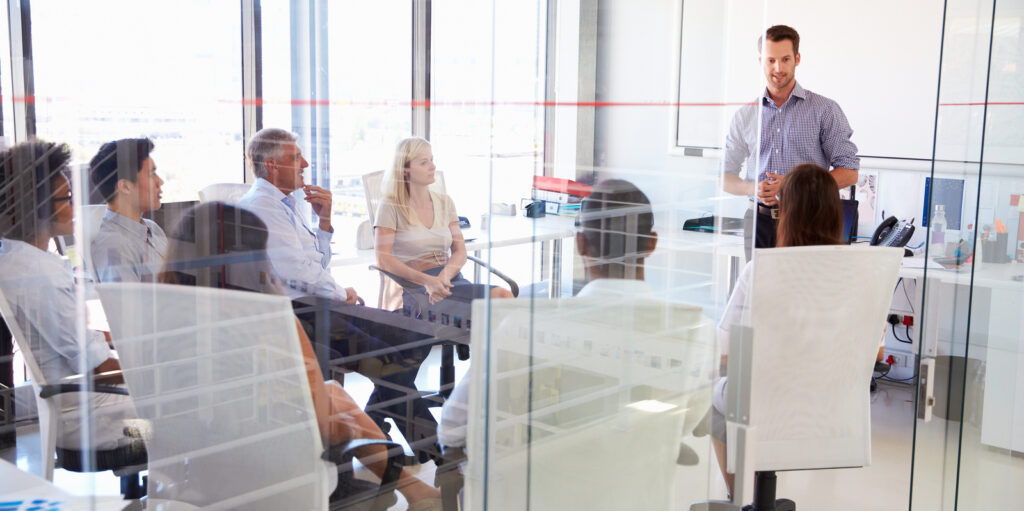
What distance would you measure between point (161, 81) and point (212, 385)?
12.9 inches

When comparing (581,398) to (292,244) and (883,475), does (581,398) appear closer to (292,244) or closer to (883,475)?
(292,244)

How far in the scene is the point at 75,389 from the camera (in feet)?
3.51

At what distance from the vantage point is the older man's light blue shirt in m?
1.01

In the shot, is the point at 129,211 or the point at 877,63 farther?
the point at 877,63

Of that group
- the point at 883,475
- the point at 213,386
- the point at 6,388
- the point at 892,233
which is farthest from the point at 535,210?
the point at 892,233

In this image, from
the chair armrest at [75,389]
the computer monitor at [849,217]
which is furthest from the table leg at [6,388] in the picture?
the computer monitor at [849,217]

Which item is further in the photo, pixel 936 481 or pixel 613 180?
pixel 936 481

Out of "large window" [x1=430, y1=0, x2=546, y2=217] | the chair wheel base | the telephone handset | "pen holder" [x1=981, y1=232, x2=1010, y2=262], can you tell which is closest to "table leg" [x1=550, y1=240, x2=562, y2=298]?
"large window" [x1=430, y1=0, x2=546, y2=217]

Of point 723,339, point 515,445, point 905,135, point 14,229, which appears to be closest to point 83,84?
point 14,229

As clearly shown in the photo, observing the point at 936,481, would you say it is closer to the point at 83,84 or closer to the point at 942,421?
the point at 942,421

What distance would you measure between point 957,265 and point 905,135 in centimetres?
241

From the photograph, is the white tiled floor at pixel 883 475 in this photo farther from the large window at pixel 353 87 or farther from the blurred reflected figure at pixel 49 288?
the large window at pixel 353 87

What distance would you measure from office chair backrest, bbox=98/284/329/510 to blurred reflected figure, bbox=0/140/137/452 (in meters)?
0.04

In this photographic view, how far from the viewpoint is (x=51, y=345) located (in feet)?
3.75
